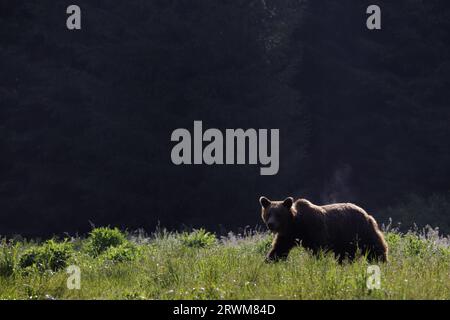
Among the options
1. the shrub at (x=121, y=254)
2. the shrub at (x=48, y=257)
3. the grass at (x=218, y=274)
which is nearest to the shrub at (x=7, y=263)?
the grass at (x=218, y=274)

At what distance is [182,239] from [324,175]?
1653 cm

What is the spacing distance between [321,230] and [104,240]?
4358mm

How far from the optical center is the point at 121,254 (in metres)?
12.0

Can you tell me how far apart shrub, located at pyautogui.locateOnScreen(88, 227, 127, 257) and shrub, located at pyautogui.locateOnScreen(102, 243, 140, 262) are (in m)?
0.73

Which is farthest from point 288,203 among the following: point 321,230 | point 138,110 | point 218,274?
point 138,110

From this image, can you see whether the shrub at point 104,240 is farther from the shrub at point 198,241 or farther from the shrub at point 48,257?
the shrub at point 48,257

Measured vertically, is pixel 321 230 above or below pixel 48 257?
above

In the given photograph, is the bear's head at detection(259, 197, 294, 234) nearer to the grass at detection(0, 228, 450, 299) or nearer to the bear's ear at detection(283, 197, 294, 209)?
the bear's ear at detection(283, 197, 294, 209)

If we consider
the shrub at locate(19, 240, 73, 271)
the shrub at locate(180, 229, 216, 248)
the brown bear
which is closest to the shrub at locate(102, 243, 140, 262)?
the shrub at locate(19, 240, 73, 271)

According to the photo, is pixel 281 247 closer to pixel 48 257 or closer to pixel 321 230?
pixel 321 230

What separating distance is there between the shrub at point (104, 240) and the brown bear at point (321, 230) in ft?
10.6

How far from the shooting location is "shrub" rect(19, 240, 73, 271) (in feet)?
36.7
